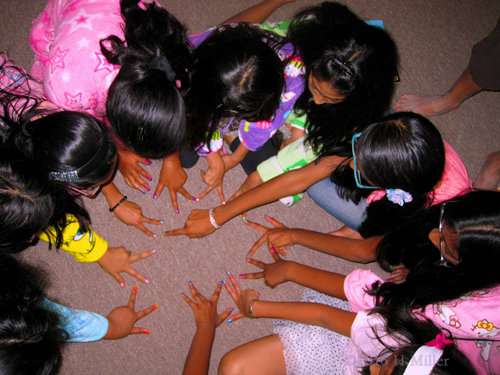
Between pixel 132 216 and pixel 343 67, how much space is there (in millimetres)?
1054

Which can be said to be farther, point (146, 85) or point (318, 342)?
point (318, 342)

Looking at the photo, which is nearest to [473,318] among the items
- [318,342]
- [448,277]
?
[448,277]

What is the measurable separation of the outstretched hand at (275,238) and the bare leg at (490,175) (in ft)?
3.20

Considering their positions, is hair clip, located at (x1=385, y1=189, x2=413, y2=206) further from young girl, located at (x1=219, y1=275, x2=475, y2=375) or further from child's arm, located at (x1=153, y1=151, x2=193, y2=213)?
child's arm, located at (x1=153, y1=151, x2=193, y2=213)

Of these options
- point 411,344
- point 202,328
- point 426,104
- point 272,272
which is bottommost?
point 202,328

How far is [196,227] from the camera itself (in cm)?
134

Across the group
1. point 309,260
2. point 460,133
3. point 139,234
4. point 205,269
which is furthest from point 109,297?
point 460,133

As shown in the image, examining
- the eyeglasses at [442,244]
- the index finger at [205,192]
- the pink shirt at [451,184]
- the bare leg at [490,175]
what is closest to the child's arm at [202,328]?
the index finger at [205,192]

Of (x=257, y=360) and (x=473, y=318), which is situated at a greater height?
(x=473, y=318)

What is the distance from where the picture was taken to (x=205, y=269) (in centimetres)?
138

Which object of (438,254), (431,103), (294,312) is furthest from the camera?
(431,103)

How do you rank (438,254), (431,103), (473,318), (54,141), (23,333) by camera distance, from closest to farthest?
(23,333) < (54,141) < (473,318) < (438,254) < (431,103)

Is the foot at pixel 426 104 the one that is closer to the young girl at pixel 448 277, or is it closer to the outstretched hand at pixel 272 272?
the young girl at pixel 448 277

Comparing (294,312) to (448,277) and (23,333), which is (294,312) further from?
(23,333)
